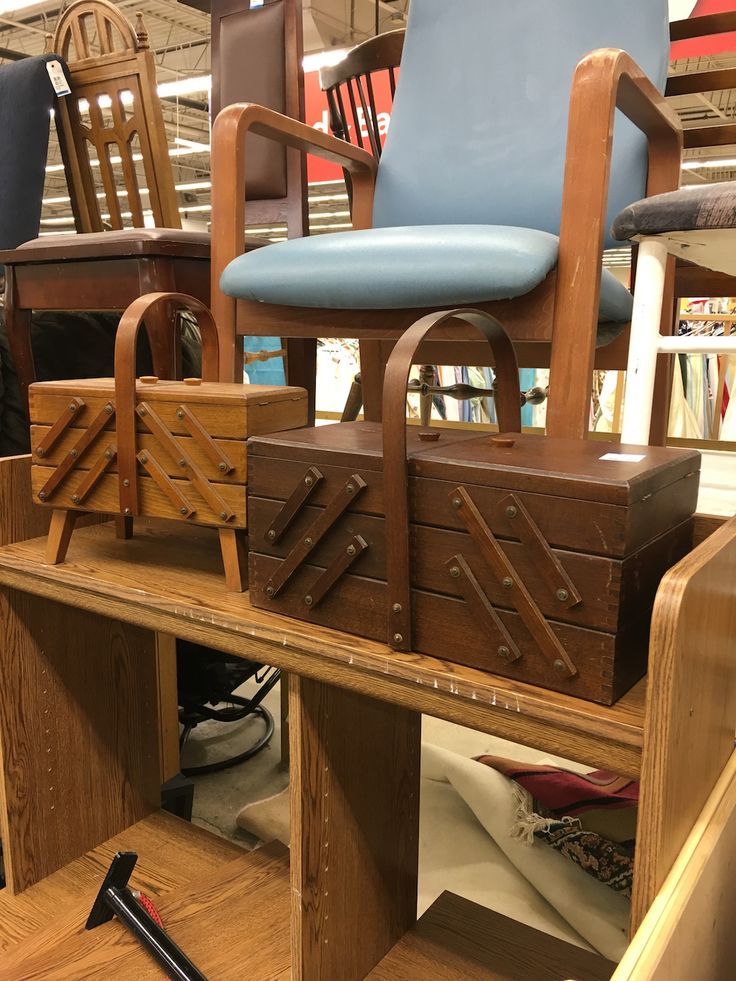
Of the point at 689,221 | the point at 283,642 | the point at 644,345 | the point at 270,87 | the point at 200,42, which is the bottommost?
the point at 283,642

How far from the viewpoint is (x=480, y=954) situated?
95cm

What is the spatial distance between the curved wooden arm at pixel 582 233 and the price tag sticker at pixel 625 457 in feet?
0.77

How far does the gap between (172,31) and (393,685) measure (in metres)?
7.46

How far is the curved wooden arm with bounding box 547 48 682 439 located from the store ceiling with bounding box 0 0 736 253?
13.9 feet

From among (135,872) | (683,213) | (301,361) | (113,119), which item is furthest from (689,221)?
(113,119)

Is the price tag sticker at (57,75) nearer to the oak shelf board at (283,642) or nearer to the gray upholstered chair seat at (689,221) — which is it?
the oak shelf board at (283,642)

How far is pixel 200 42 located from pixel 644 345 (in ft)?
23.4

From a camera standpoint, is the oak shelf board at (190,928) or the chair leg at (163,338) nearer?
the oak shelf board at (190,928)

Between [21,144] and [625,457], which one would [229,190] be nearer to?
[625,457]

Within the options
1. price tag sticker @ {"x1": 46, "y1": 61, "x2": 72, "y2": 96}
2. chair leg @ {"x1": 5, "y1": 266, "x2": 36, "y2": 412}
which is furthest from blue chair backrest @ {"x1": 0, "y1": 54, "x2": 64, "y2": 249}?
chair leg @ {"x1": 5, "y1": 266, "x2": 36, "y2": 412}

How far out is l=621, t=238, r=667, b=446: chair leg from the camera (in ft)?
2.91

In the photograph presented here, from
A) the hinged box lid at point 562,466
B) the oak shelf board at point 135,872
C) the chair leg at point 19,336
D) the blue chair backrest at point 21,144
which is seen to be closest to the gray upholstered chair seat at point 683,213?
the hinged box lid at point 562,466

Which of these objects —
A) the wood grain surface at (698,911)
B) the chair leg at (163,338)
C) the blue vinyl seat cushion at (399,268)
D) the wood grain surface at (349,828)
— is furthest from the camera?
the chair leg at (163,338)

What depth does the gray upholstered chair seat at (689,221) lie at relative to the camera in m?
0.78
